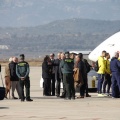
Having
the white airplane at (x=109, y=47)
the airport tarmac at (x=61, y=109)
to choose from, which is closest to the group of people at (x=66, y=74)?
the airport tarmac at (x=61, y=109)

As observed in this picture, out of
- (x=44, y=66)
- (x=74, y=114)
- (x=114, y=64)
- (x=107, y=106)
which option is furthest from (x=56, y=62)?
(x=74, y=114)

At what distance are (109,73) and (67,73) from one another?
2623 mm

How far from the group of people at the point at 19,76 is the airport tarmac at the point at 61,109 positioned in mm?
442

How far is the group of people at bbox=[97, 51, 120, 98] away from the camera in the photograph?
2833cm

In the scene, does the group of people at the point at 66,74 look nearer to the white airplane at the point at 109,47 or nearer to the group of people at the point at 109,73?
the group of people at the point at 109,73

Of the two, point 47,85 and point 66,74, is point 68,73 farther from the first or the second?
point 47,85

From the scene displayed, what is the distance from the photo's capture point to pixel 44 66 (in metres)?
30.6

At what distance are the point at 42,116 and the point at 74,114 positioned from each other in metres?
1.03

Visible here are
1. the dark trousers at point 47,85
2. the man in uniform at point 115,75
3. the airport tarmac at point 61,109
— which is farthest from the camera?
the dark trousers at point 47,85

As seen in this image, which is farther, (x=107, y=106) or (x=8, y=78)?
(x=8, y=78)

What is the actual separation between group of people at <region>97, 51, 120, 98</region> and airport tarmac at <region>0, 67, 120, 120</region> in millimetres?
569

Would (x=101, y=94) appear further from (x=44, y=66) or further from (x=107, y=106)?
(x=107, y=106)

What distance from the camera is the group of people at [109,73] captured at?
28.3 metres

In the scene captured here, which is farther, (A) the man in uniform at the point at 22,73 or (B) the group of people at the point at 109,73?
(B) the group of people at the point at 109,73
